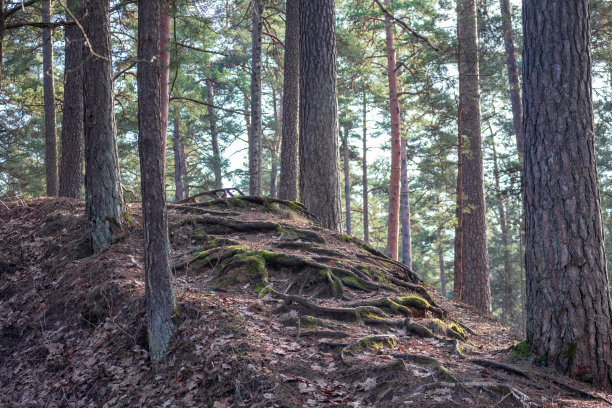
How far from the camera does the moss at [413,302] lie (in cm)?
648

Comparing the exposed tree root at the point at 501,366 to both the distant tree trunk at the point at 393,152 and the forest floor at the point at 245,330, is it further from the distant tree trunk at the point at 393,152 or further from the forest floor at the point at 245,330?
the distant tree trunk at the point at 393,152

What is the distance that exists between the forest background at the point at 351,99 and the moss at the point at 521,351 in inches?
213

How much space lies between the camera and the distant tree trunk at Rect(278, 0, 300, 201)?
1260 centimetres

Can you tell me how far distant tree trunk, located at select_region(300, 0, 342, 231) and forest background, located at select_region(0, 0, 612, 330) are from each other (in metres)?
1.45

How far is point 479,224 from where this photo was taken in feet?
39.4

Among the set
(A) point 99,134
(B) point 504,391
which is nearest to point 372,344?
(B) point 504,391

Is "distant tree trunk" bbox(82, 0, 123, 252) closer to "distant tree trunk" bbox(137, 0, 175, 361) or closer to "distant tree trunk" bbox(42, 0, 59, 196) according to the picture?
"distant tree trunk" bbox(137, 0, 175, 361)

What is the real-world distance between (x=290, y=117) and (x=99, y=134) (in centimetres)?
606

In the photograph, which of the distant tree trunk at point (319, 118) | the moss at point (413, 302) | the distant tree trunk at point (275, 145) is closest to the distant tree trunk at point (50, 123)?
the distant tree trunk at point (319, 118)

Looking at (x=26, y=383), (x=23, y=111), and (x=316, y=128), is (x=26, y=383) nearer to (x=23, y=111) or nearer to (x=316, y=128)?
(x=316, y=128)

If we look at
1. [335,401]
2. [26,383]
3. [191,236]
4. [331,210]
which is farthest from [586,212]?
[26,383]

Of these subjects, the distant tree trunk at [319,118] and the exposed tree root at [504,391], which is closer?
the exposed tree root at [504,391]

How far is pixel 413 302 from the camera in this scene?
6.59 metres

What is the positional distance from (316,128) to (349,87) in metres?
9.45
